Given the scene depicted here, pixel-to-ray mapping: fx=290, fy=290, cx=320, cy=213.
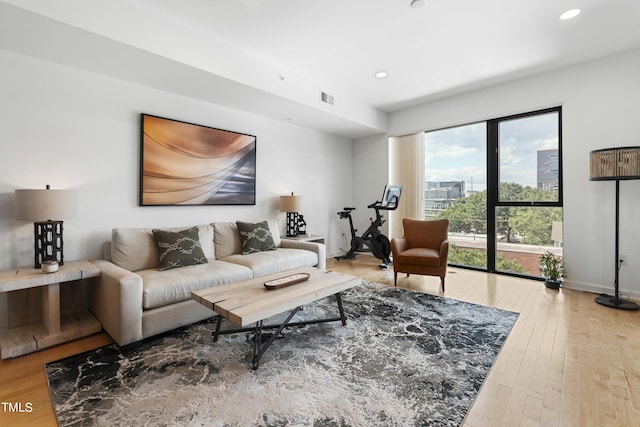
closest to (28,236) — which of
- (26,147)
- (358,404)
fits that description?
(26,147)

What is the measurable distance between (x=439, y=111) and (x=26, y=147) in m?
5.40

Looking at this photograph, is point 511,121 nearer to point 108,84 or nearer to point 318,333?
point 318,333

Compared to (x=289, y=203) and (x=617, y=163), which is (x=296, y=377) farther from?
(x=617, y=163)

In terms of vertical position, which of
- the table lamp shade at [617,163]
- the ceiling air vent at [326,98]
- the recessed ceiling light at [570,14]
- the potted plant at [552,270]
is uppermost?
the recessed ceiling light at [570,14]

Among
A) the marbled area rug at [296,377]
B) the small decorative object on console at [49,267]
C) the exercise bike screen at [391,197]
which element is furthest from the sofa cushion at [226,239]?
the exercise bike screen at [391,197]

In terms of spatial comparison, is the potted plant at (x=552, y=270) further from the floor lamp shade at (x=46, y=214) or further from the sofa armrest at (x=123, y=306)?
the floor lamp shade at (x=46, y=214)

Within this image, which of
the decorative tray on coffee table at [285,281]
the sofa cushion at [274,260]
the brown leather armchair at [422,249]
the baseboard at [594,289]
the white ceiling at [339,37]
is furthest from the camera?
the brown leather armchair at [422,249]

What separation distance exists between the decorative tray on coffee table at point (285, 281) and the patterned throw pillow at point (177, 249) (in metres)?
1.13

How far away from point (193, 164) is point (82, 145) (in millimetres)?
1132

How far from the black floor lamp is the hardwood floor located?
18 centimetres

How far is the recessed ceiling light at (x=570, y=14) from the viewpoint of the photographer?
268 cm

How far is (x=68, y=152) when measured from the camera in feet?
9.50

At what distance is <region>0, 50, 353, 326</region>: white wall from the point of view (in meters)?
2.61

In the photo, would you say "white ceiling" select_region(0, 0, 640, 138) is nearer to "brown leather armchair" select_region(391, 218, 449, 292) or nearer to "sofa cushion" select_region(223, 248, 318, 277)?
"sofa cushion" select_region(223, 248, 318, 277)
